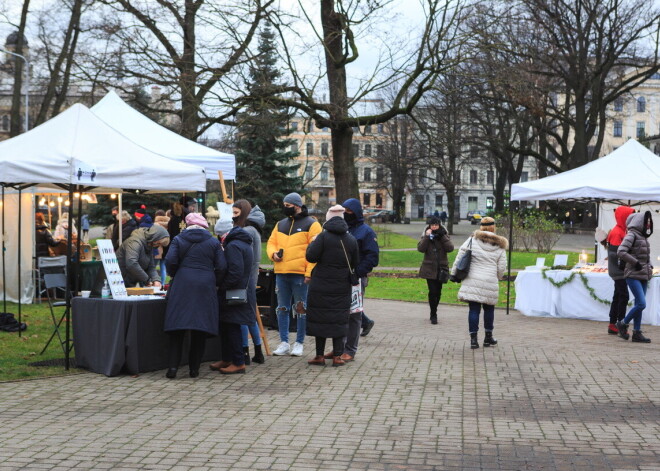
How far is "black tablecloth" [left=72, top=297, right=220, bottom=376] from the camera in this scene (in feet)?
29.1

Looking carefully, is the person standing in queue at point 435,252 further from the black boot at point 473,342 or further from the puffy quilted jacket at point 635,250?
the puffy quilted jacket at point 635,250

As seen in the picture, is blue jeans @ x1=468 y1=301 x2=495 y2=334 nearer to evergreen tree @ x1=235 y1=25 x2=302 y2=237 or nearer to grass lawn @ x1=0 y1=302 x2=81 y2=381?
grass lawn @ x1=0 y1=302 x2=81 y2=381

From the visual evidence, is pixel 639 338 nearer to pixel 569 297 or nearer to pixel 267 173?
pixel 569 297

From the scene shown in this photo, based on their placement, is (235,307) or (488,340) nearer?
(235,307)

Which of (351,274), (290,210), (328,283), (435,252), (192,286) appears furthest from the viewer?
(435,252)

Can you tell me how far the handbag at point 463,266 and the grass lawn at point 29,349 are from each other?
5107 millimetres

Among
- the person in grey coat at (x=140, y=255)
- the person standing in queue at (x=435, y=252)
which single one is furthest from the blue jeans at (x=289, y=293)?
the person standing in queue at (x=435, y=252)

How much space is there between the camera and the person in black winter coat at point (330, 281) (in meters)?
9.44

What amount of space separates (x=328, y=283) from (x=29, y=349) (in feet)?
14.0

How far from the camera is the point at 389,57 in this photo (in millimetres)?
20312

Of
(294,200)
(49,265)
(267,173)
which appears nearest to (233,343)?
(294,200)

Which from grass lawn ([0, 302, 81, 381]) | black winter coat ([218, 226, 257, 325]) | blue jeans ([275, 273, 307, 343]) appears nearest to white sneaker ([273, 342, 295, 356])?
blue jeans ([275, 273, 307, 343])

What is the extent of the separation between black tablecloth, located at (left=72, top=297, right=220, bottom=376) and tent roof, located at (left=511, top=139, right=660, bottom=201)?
860 centimetres

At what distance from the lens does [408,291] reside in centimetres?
2069
